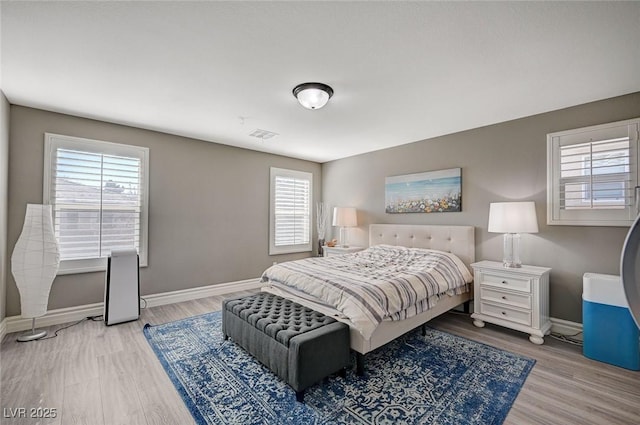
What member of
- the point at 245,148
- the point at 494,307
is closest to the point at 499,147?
the point at 494,307

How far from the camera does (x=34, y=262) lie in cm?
277

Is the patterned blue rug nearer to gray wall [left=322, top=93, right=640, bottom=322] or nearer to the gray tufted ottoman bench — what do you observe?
the gray tufted ottoman bench

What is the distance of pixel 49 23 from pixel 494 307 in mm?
4469

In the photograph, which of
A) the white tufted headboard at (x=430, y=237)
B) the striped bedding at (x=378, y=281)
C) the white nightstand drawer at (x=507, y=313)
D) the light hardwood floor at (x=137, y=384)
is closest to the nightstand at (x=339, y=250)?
the white tufted headboard at (x=430, y=237)

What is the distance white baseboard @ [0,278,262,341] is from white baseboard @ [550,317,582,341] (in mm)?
3420

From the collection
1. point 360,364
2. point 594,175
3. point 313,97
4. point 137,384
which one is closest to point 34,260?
point 137,384

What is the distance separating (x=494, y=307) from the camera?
3082mm

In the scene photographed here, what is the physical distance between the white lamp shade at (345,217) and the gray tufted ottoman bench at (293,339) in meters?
2.44

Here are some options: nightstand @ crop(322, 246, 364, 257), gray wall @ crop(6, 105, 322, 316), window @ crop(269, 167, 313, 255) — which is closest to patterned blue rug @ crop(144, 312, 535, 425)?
gray wall @ crop(6, 105, 322, 316)

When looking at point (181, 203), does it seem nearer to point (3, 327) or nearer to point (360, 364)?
point (3, 327)

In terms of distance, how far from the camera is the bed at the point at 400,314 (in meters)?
2.24

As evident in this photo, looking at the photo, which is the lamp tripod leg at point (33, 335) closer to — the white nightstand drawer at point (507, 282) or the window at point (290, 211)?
the window at point (290, 211)

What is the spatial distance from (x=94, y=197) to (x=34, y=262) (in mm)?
950

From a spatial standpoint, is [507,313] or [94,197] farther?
[94,197]
